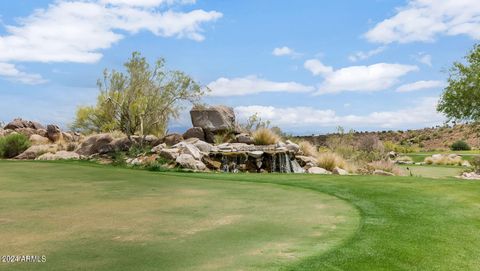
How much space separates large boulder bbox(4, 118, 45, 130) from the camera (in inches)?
1546

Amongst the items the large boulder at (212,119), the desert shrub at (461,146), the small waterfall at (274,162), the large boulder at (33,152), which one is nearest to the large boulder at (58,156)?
the large boulder at (33,152)

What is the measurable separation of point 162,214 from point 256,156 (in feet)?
43.1

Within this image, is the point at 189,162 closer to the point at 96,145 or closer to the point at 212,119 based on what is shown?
the point at 212,119

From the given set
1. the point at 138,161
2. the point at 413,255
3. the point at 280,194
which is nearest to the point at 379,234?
the point at 413,255

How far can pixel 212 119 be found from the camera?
26.7 metres

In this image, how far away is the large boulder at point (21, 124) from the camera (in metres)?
39.3

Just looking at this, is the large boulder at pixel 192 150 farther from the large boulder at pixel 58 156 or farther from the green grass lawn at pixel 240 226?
the green grass lawn at pixel 240 226

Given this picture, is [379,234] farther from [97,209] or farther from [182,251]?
[97,209]

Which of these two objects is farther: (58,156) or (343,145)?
(343,145)

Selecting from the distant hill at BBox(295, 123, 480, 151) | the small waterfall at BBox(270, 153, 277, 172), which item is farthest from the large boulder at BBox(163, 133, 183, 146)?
the distant hill at BBox(295, 123, 480, 151)

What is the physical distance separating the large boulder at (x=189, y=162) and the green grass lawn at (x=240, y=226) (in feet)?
23.3

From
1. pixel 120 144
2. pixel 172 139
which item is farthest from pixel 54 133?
pixel 172 139

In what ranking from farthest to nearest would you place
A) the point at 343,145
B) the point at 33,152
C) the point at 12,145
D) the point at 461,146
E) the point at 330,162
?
the point at 461,146, the point at 343,145, the point at 12,145, the point at 33,152, the point at 330,162

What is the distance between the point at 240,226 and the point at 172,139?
1864 cm
